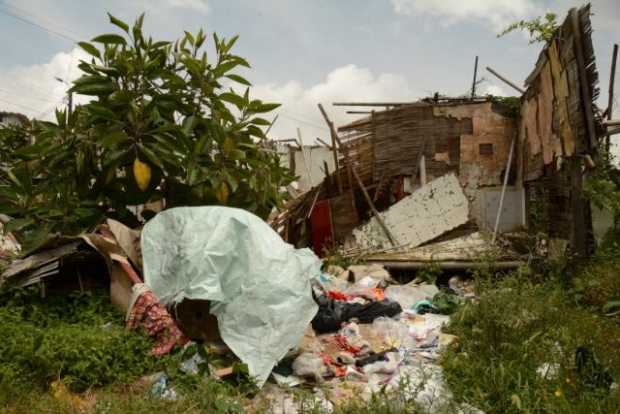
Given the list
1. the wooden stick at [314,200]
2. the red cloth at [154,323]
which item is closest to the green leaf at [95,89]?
the red cloth at [154,323]

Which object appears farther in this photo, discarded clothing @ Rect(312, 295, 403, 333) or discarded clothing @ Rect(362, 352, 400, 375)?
discarded clothing @ Rect(312, 295, 403, 333)

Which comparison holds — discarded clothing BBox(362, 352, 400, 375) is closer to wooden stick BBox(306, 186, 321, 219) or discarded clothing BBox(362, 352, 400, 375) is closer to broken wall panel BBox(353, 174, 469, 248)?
broken wall panel BBox(353, 174, 469, 248)

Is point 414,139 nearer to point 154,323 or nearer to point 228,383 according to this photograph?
point 154,323

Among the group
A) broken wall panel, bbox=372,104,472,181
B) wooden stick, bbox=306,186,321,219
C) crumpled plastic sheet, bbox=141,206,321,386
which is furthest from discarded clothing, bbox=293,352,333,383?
broken wall panel, bbox=372,104,472,181

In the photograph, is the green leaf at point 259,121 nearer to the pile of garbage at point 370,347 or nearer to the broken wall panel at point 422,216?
the pile of garbage at point 370,347

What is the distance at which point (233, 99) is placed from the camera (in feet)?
15.4

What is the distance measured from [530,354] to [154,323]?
248cm

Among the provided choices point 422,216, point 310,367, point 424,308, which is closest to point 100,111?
point 310,367

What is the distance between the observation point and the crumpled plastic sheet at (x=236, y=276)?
349 cm

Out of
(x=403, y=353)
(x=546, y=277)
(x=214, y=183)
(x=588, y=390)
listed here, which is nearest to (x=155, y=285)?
(x=214, y=183)

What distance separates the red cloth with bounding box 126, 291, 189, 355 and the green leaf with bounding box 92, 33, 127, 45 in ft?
7.01

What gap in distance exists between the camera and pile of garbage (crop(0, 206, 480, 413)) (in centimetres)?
345

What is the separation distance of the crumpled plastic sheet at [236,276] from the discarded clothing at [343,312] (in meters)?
1.10

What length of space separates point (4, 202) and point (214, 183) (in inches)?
65.0
